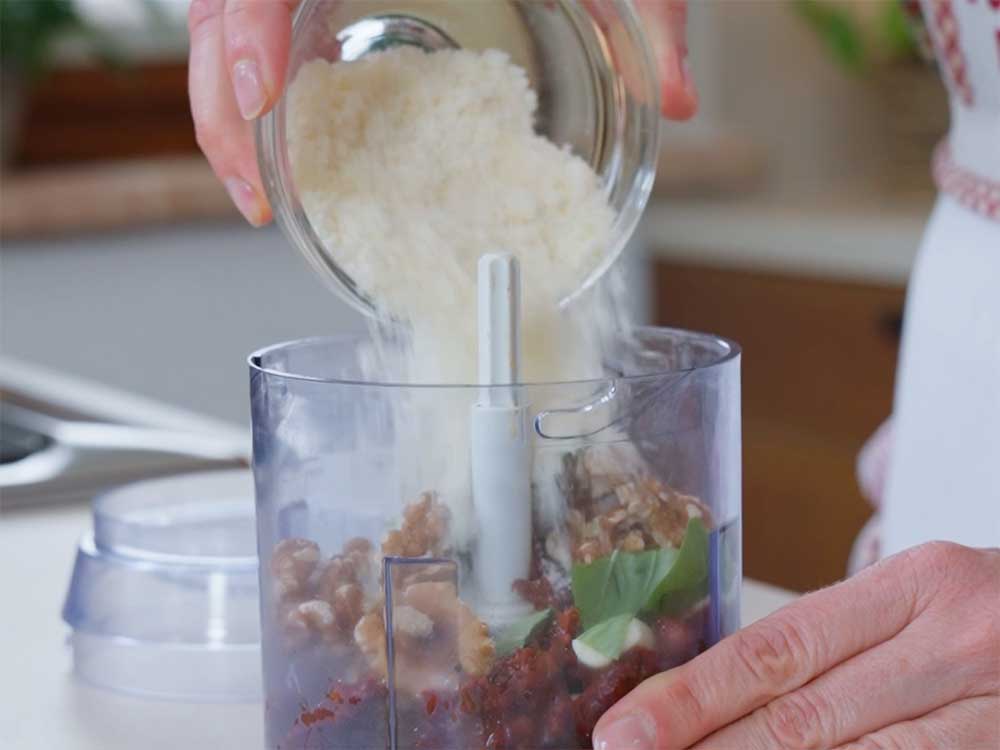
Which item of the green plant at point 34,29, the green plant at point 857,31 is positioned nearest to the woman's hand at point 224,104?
the green plant at point 34,29

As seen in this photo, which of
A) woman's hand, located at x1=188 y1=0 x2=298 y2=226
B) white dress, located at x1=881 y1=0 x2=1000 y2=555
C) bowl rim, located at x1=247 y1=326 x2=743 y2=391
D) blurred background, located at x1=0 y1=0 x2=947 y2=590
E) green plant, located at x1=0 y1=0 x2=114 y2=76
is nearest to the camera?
bowl rim, located at x1=247 y1=326 x2=743 y2=391

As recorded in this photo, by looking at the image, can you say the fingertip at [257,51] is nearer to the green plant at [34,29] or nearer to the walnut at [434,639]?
the walnut at [434,639]

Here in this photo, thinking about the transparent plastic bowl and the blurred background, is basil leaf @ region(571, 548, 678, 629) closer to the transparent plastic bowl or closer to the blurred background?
the transparent plastic bowl

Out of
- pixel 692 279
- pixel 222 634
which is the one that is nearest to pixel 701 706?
pixel 222 634

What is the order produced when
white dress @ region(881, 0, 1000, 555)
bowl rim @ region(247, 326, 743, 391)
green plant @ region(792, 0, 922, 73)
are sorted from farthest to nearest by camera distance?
green plant @ region(792, 0, 922, 73), white dress @ region(881, 0, 1000, 555), bowl rim @ region(247, 326, 743, 391)

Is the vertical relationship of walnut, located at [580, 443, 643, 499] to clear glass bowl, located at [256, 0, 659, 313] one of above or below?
below

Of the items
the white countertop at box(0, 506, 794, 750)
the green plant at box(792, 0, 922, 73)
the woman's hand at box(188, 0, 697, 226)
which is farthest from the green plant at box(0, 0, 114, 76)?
the woman's hand at box(188, 0, 697, 226)
